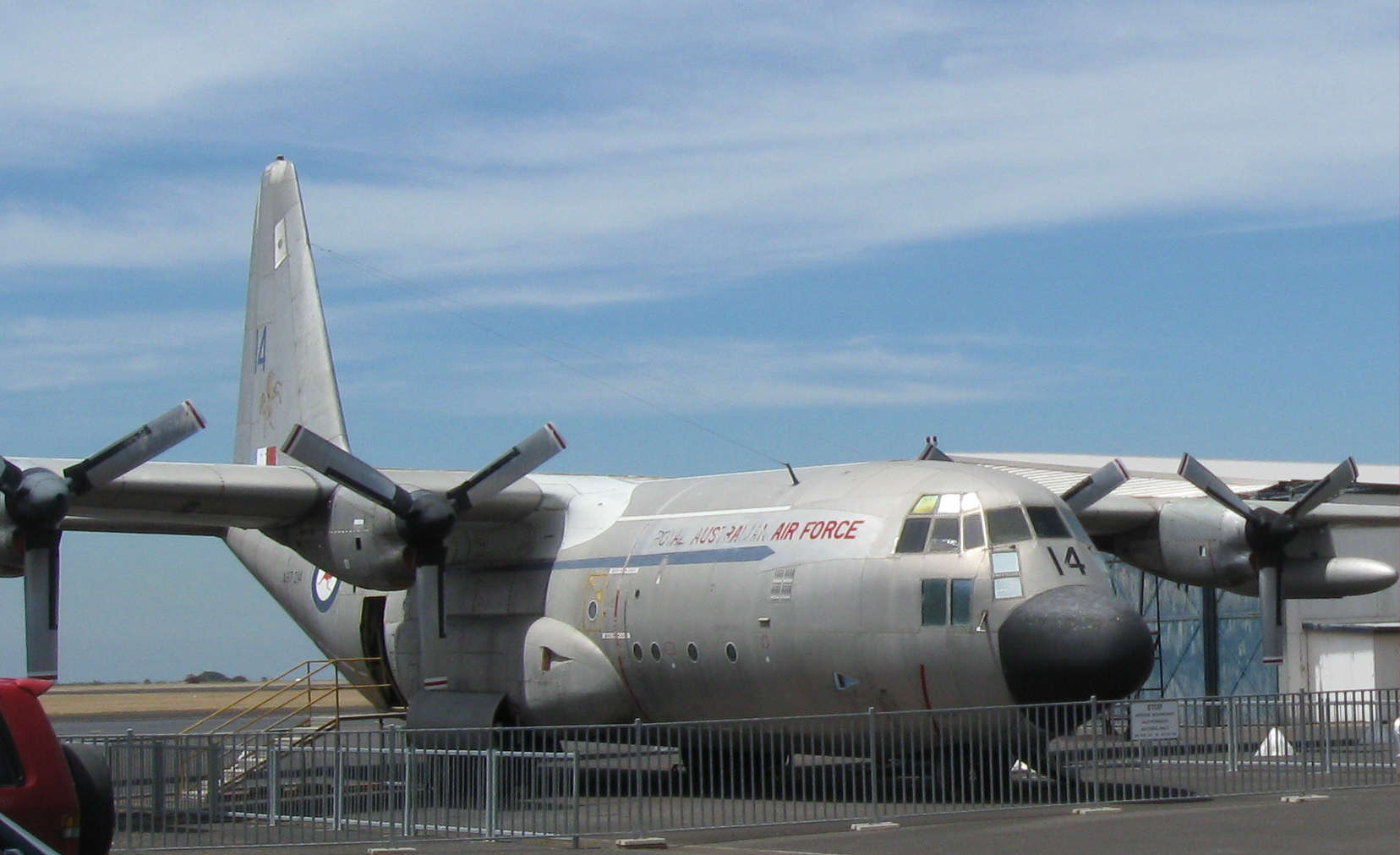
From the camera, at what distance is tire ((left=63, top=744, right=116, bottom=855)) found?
9.18 metres

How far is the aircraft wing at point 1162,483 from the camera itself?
958 inches

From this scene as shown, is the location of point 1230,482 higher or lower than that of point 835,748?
higher

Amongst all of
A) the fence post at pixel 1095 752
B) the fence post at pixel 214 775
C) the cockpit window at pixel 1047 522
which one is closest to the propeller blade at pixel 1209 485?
the cockpit window at pixel 1047 522

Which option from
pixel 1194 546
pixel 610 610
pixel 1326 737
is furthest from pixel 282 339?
pixel 1326 737

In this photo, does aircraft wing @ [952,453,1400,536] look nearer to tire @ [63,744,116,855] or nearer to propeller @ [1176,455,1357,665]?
propeller @ [1176,455,1357,665]

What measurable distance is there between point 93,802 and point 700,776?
26.0 ft

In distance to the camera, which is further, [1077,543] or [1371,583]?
[1371,583]

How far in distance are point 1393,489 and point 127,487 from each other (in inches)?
1097

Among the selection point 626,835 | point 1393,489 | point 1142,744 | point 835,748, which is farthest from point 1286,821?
point 1393,489

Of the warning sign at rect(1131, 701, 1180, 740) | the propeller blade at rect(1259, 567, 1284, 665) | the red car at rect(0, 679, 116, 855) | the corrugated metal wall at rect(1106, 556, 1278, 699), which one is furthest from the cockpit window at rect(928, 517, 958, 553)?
the corrugated metal wall at rect(1106, 556, 1278, 699)

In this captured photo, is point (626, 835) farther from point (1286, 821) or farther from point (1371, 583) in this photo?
point (1371, 583)

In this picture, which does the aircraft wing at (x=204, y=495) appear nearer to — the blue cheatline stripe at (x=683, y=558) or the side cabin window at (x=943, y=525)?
the blue cheatline stripe at (x=683, y=558)

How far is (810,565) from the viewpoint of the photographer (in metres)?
17.8

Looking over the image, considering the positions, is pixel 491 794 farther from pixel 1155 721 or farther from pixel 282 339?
pixel 282 339
